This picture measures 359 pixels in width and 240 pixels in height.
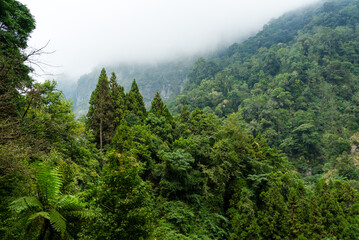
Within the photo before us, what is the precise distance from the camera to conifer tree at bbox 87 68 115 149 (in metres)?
19.0

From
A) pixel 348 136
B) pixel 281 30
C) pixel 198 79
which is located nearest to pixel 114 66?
pixel 198 79

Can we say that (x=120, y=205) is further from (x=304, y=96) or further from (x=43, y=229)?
(x=304, y=96)

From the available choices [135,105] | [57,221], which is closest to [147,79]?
[135,105]

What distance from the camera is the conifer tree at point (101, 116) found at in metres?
19.0

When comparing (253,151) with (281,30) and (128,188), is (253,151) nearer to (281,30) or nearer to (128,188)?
(128,188)

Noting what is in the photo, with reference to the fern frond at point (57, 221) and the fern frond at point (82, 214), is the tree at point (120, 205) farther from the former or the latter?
the fern frond at point (57, 221)

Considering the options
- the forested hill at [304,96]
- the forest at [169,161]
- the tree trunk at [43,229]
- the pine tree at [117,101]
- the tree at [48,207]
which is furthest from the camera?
the forested hill at [304,96]

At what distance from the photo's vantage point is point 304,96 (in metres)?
47.3

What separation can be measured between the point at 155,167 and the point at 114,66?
132123mm

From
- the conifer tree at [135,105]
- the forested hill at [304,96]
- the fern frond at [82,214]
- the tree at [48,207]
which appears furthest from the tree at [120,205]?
the forested hill at [304,96]

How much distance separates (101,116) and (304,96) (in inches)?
1812

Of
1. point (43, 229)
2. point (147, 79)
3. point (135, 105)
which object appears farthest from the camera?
point (147, 79)

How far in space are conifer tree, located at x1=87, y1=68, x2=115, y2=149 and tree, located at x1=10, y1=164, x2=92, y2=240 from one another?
14.4 meters

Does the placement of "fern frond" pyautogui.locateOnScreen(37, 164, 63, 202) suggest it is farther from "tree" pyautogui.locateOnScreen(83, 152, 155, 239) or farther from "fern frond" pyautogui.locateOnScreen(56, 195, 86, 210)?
"tree" pyautogui.locateOnScreen(83, 152, 155, 239)
